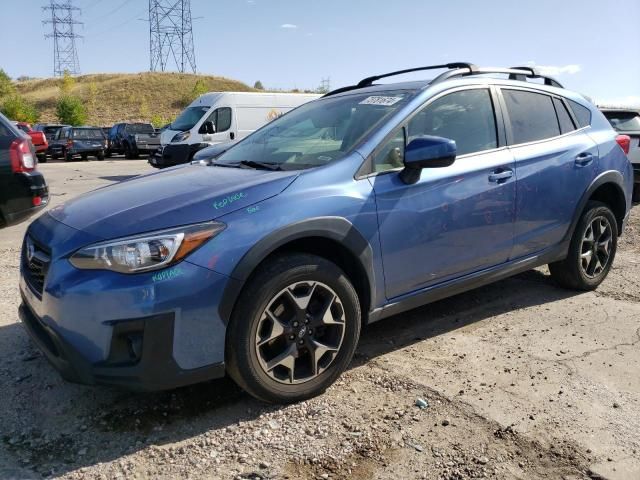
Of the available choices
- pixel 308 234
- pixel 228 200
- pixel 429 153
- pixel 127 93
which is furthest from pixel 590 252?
pixel 127 93

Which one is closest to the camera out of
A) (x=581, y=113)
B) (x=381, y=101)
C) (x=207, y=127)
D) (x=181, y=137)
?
(x=381, y=101)

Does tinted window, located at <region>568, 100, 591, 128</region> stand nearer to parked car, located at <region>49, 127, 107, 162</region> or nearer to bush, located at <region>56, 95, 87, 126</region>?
parked car, located at <region>49, 127, 107, 162</region>

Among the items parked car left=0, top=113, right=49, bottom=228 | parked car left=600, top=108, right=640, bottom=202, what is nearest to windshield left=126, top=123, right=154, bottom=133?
parked car left=0, top=113, right=49, bottom=228

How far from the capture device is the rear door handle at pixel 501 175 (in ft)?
11.9

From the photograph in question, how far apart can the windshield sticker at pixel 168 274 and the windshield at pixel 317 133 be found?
1.00 metres

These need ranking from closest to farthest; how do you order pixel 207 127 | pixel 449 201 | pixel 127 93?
pixel 449 201
pixel 207 127
pixel 127 93

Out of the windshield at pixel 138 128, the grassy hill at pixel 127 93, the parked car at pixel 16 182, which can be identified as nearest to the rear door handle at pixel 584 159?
the parked car at pixel 16 182

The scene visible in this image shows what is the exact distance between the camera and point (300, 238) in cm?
281

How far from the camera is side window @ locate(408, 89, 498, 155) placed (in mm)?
3447

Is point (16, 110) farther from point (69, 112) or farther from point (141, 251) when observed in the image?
point (141, 251)

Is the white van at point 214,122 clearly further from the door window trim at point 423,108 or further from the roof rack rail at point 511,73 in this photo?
the door window trim at point 423,108

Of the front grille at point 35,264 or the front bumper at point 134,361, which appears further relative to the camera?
the front grille at point 35,264

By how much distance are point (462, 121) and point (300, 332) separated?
6.03ft

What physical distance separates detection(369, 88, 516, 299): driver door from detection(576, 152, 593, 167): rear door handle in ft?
2.72
